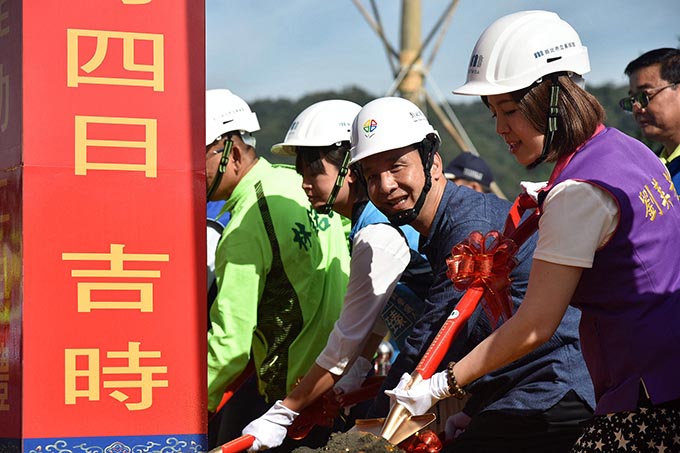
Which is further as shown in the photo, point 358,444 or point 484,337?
point 484,337

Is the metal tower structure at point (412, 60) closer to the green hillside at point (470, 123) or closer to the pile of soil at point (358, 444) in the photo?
the pile of soil at point (358, 444)

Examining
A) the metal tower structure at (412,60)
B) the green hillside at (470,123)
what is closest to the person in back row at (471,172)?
the metal tower structure at (412,60)

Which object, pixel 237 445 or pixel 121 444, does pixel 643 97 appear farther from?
pixel 121 444

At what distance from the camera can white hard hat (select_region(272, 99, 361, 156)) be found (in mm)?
5008

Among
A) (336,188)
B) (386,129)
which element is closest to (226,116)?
(336,188)

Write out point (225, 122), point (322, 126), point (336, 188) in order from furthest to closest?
point (225, 122) → point (322, 126) → point (336, 188)

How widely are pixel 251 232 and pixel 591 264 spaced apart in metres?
2.26

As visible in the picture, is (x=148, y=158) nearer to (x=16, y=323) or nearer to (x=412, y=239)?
(x=16, y=323)

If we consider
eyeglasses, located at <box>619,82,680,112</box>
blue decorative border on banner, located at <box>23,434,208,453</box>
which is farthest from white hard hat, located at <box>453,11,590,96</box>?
eyeglasses, located at <box>619,82,680,112</box>

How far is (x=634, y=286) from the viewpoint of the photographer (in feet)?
9.43

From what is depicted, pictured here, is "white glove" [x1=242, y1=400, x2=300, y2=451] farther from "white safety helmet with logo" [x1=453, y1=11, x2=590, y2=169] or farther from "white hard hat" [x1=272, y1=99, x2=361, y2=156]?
"white safety helmet with logo" [x1=453, y1=11, x2=590, y2=169]

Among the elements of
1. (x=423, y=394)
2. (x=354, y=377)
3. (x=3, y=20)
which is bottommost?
(x=354, y=377)

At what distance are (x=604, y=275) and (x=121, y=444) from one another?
169cm

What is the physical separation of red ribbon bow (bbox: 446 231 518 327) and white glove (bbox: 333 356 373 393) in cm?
153
